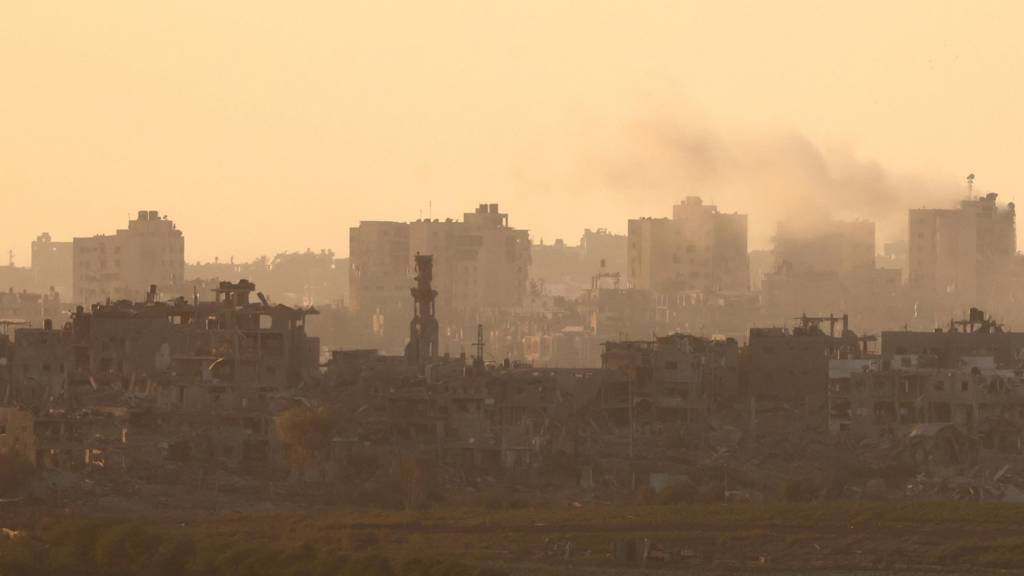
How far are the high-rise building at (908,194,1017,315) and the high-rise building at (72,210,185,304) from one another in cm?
3877

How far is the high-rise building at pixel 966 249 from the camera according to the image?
18888 cm

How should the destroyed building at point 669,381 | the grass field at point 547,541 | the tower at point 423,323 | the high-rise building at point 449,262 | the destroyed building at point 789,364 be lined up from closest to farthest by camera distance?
the grass field at point 547,541 → the destroyed building at point 669,381 → the destroyed building at point 789,364 → the tower at point 423,323 → the high-rise building at point 449,262

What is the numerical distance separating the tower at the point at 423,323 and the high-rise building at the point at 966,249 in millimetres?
84857

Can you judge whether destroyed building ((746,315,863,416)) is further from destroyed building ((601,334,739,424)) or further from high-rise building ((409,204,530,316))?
high-rise building ((409,204,530,316))

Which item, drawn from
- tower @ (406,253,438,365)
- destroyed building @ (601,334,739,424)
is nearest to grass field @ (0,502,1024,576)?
destroyed building @ (601,334,739,424)

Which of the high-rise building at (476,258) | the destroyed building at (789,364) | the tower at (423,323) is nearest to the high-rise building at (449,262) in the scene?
the high-rise building at (476,258)

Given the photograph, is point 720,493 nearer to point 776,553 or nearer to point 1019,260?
point 776,553

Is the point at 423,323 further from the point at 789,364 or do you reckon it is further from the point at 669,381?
the point at 789,364

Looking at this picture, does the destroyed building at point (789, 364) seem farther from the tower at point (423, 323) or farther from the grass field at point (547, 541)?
the grass field at point (547, 541)

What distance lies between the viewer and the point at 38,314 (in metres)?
154

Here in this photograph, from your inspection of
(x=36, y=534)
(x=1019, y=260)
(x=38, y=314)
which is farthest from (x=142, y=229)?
(x=36, y=534)

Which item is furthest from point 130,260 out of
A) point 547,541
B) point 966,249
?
point 547,541

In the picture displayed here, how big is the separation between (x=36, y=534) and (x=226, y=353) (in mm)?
26047

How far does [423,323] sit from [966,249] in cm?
9136
